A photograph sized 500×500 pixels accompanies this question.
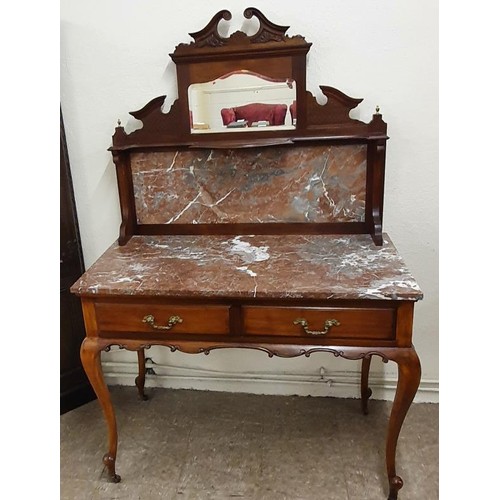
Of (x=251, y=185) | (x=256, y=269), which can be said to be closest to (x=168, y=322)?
(x=256, y=269)

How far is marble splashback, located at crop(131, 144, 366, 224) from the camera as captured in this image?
1.72 m

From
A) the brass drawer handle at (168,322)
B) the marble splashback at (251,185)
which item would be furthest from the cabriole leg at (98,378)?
the marble splashback at (251,185)

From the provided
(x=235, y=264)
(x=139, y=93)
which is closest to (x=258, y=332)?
(x=235, y=264)

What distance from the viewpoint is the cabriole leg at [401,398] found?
1.36m

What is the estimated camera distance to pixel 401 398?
4.66 ft

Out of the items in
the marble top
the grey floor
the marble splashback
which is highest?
the marble splashback

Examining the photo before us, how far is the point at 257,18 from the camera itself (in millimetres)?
1636

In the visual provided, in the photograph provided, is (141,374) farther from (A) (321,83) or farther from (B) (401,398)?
(A) (321,83)

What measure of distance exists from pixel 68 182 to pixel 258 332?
1.06 metres

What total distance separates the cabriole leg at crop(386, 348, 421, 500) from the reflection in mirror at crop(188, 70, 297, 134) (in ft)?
2.86

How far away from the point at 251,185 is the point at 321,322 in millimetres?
644

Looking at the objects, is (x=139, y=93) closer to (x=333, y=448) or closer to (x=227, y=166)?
(x=227, y=166)

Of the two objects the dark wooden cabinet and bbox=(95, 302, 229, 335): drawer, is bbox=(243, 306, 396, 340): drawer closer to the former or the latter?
bbox=(95, 302, 229, 335): drawer

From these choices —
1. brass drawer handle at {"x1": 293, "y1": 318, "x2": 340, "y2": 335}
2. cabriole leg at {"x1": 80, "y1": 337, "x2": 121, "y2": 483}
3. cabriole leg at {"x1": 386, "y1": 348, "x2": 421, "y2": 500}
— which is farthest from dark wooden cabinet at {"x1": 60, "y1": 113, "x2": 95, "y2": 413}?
cabriole leg at {"x1": 386, "y1": 348, "x2": 421, "y2": 500}
